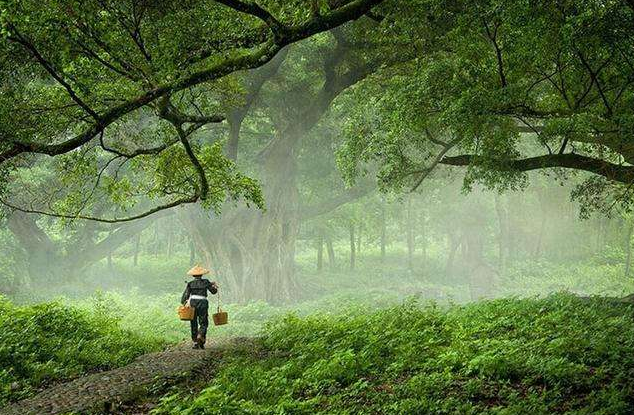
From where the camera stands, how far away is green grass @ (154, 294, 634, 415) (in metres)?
5.92

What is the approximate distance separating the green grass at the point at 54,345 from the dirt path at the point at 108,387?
0.47 metres

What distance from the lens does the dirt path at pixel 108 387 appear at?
7086 millimetres

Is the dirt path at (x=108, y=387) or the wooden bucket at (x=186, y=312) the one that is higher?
the wooden bucket at (x=186, y=312)

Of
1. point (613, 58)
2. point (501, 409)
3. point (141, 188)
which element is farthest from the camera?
point (141, 188)

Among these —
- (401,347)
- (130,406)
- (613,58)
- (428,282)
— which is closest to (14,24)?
(130,406)

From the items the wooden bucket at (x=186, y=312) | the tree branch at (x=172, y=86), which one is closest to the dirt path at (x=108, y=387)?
the wooden bucket at (x=186, y=312)

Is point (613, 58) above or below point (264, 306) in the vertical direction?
above

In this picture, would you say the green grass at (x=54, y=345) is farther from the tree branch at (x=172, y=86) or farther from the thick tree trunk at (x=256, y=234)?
the thick tree trunk at (x=256, y=234)

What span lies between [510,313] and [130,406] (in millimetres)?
7915

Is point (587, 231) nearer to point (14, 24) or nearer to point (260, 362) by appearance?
point (260, 362)

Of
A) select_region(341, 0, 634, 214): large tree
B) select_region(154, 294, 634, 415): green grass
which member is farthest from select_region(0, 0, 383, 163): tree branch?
select_region(154, 294, 634, 415): green grass

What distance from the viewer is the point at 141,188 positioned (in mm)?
12570

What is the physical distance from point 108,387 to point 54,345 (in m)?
3.10

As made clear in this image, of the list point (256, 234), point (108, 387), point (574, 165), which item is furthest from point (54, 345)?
point (256, 234)
